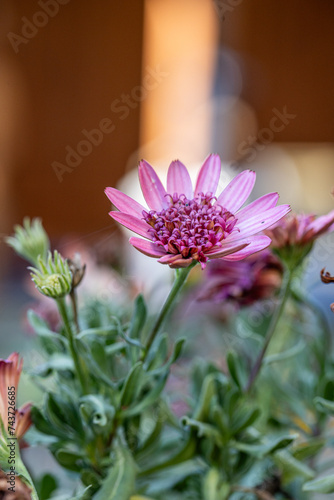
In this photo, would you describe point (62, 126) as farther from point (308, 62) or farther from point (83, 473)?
point (83, 473)

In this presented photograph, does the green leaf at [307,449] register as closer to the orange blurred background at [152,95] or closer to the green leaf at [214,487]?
the green leaf at [214,487]

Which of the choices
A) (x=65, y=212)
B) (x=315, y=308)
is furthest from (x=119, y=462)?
(x=65, y=212)

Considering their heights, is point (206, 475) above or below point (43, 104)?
below
